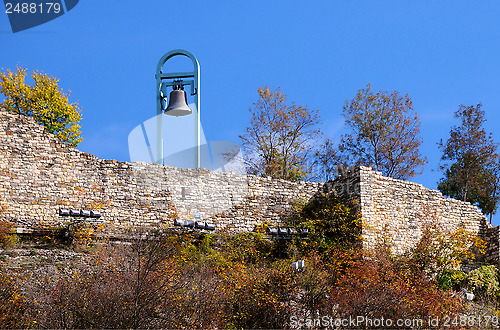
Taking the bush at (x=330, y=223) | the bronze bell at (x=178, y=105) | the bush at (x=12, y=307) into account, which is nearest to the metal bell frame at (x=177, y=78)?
the bronze bell at (x=178, y=105)

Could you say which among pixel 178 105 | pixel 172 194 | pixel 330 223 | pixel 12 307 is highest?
pixel 178 105

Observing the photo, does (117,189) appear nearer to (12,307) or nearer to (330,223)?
(12,307)

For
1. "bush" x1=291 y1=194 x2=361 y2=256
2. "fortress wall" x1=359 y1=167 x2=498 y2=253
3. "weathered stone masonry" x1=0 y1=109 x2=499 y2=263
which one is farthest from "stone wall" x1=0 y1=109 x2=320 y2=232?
"fortress wall" x1=359 y1=167 x2=498 y2=253

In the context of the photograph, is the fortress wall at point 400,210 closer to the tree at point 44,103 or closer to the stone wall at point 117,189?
the stone wall at point 117,189

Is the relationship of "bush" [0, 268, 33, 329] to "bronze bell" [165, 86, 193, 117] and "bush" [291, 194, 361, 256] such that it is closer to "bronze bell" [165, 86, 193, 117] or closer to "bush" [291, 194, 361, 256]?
"bronze bell" [165, 86, 193, 117]

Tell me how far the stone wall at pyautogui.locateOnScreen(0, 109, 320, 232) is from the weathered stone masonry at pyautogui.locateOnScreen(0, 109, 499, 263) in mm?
27

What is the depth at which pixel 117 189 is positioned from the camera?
66.9ft

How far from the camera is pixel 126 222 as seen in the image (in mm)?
20156

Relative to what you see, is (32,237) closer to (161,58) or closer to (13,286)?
(13,286)

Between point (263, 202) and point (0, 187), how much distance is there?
7.90 meters

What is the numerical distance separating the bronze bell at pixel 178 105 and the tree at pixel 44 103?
6056 millimetres

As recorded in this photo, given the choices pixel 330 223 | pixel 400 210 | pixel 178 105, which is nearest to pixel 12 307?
pixel 178 105

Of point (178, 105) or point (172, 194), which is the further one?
point (178, 105)

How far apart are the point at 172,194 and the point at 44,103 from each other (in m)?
7.78
